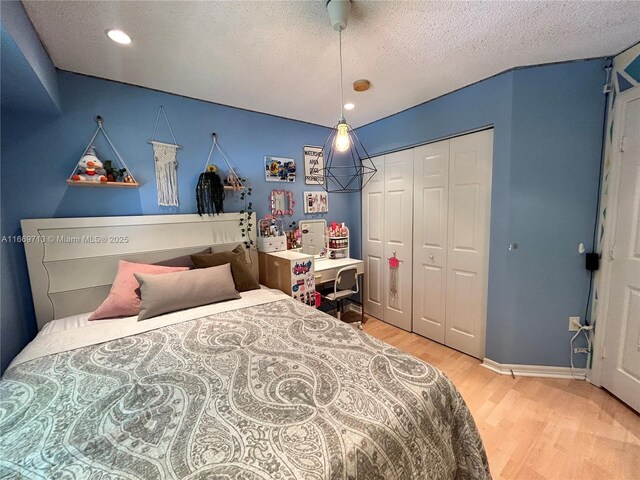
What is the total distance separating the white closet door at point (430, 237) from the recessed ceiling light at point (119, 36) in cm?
241

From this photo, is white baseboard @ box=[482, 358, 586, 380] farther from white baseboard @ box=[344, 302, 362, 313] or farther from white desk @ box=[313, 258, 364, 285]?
white baseboard @ box=[344, 302, 362, 313]

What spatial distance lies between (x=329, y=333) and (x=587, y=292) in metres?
2.06

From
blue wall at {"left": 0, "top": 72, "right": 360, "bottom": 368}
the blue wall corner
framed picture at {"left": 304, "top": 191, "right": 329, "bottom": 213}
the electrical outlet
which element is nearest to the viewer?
the blue wall corner

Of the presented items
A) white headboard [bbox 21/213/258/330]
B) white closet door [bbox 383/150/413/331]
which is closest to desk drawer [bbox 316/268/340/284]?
white closet door [bbox 383/150/413/331]

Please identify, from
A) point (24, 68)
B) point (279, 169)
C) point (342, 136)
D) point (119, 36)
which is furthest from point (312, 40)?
point (24, 68)

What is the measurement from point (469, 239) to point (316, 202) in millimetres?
1667

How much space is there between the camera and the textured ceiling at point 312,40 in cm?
132

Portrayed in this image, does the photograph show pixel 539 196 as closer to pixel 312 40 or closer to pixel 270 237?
pixel 312 40

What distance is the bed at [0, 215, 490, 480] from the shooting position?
71cm

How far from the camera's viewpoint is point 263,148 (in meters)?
2.70

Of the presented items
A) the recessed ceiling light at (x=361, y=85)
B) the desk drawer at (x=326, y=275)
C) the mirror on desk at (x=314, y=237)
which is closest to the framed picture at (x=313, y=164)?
the mirror on desk at (x=314, y=237)

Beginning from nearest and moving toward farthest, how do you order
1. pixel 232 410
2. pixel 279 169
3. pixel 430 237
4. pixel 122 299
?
pixel 232 410, pixel 122 299, pixel 430 237, pixel 279 169

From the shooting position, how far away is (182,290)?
1742mm

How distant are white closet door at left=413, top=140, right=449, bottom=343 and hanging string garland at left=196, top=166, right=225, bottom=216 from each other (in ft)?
6.38
